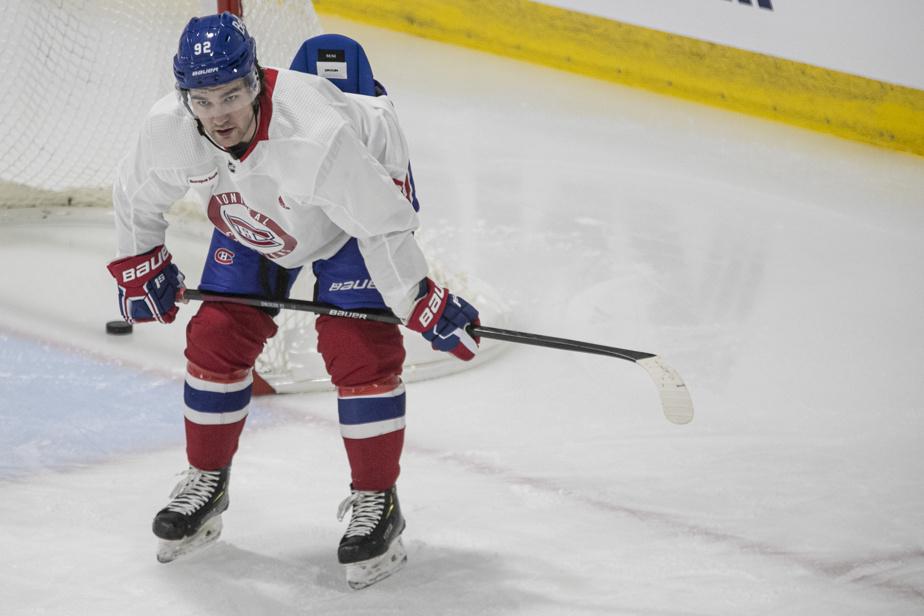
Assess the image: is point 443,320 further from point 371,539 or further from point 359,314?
point 371,539

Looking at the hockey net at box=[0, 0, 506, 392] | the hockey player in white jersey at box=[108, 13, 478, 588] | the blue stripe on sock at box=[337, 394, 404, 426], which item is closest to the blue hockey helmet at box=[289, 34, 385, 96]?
the hockey player in white jersey at box=[108, 13, 478, 588]

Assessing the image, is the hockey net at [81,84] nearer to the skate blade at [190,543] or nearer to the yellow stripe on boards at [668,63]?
the skate blade at [190,543]

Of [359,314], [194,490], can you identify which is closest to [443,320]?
[359,314]

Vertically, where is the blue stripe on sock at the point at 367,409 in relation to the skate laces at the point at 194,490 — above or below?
above

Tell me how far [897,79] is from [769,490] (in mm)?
2503

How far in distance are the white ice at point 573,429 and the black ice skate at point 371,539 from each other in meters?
0.03

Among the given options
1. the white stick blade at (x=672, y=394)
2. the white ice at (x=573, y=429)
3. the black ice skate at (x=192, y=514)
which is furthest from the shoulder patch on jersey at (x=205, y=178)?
the white stick blade at (x=672, y=394)

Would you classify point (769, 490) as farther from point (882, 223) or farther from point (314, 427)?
point (882, 223)

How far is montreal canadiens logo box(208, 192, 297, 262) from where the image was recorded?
1.62 meters

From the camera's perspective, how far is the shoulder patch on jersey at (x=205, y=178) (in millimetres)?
1595

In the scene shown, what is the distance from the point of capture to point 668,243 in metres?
3.47

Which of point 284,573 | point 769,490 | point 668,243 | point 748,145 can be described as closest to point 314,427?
point 284,573

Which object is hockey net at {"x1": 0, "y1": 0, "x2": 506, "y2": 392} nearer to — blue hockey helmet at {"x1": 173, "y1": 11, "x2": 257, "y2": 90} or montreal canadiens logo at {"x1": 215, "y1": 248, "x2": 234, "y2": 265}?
montreal canadiens logo at {"x1": 215, "y1": 248, "x2": 234, "y2": 265}

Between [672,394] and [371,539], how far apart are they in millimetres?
528
